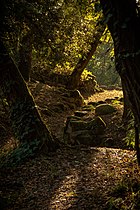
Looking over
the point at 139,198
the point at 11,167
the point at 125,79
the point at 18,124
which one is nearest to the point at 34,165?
the point at 11,167

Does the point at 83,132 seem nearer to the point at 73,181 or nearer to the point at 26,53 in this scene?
the point at 26,53

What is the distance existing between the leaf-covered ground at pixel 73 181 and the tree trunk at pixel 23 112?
42 centimetres

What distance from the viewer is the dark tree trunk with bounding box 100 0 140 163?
12.5 ft

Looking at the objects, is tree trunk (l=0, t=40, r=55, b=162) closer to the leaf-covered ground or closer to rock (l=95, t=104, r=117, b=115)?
the leaf-covered ground

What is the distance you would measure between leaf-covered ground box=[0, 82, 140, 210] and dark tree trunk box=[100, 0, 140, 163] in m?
1.68

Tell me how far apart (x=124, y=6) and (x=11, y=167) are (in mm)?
4936

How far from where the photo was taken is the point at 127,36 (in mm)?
3844

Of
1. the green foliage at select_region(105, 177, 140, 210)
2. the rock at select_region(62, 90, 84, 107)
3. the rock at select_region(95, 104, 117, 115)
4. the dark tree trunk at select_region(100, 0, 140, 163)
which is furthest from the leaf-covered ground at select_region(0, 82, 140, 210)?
the rock at select_region(62, 90, 84, 107)

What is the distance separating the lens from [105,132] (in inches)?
458

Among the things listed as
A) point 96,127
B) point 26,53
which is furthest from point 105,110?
point 26,53

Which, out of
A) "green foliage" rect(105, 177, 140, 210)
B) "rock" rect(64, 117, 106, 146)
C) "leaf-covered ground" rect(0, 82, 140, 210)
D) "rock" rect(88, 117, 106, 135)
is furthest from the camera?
"rock" rect(88, 117, 106, 135)

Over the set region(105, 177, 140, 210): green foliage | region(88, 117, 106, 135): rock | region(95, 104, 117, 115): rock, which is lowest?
region(95, 104, 117, 115): rock

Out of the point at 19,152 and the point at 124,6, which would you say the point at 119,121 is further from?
the point at 124,6

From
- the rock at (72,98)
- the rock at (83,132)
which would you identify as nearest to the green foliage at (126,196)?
the rock at (83,132)
